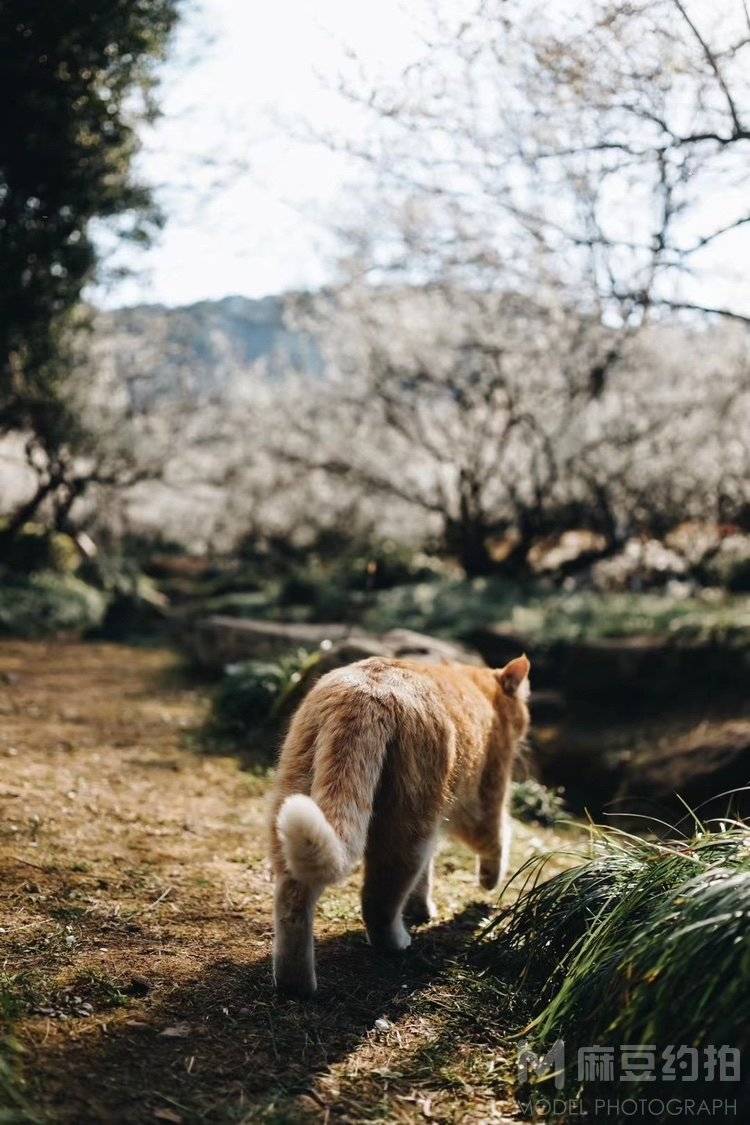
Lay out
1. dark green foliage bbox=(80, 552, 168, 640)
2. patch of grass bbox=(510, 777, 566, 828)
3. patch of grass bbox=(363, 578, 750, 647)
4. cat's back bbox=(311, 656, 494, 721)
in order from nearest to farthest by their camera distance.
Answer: cat's back bbox=(311, 656, 494, 721)
patch of grass bbox=(510, 777, 566, 828)
patch of grass bbox=(363, 578, 750, 647)
dark green foliage bbox=(80, 552, 168, 640)

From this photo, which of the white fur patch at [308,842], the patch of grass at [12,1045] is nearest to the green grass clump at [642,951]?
the white fur patch at [308,842]

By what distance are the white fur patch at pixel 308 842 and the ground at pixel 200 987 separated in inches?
26.8

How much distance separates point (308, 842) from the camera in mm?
2506

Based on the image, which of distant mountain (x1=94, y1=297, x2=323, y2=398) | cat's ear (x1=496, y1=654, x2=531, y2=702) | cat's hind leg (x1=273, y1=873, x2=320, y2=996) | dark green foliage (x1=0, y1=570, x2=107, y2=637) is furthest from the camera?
distant mountain (x1=94, y1=297, x2=323, y2=398)

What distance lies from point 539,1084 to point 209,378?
2011cm

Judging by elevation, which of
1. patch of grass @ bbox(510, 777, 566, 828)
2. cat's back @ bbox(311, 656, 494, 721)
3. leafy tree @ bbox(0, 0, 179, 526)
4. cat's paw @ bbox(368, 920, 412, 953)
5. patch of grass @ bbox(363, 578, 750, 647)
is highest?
leafy tree @ bbox(0, 0, 179, 526)

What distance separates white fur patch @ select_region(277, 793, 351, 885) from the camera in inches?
98.0

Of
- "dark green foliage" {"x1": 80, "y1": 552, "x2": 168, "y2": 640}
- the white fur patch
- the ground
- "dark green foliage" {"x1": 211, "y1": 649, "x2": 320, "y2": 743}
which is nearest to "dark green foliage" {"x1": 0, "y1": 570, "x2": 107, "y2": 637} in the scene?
"dark green foliage" {"x1": 80, "y1": 552, "x2": 168, "y2": 640}

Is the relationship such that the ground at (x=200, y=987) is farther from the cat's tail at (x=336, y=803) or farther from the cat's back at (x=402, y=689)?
the cat's back at (x=402, y=689)

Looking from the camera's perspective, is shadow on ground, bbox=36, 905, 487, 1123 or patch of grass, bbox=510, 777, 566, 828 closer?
shadow on ground, bbox=36, 905, 487, 1123

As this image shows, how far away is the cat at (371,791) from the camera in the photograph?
2.76 meters

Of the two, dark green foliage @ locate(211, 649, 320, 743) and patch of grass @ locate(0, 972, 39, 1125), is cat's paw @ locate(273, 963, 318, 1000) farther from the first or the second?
dark green foliage @ locate(211, 649, 320, 743)

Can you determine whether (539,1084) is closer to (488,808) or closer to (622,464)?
(488,808)

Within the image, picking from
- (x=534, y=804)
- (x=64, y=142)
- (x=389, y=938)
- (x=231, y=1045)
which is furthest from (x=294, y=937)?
(x=64, y=142)
